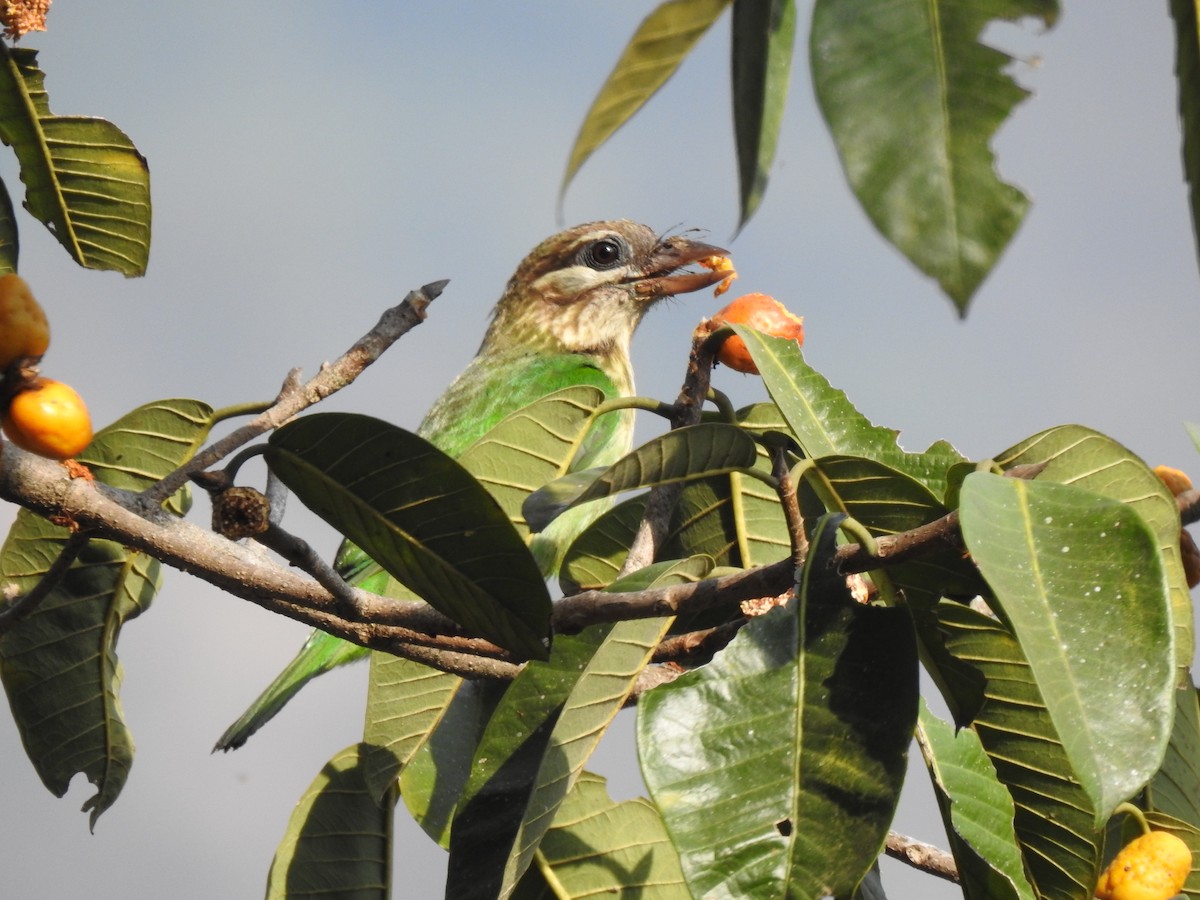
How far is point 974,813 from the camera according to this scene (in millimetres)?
1497

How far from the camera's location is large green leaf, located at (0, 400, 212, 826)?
6.32 ft

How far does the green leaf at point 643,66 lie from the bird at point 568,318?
3521 millimetres

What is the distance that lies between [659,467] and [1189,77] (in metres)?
0.80

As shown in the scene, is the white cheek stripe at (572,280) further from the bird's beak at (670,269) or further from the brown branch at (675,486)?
the brown branch at (675,486)

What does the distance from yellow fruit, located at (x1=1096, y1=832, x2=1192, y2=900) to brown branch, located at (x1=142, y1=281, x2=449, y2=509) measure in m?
1.11

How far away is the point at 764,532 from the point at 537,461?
376 millimetres

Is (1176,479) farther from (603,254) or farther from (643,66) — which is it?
(603,254)

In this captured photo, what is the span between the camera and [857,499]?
1507 mm

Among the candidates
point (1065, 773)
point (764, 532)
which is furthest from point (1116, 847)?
point (764, 532)

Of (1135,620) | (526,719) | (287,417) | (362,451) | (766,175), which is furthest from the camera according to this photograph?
(287,417)

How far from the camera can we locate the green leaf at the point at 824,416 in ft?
5.47

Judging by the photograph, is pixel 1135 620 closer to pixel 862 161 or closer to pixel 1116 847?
pixel 862 161

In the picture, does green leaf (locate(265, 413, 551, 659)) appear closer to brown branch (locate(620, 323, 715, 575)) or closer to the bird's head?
brown branch (locate(620, 323, 715, 575))

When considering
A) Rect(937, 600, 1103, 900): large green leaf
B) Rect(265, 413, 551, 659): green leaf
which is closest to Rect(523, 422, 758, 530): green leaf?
Rect(265, 413, 551, 659): green leaf
